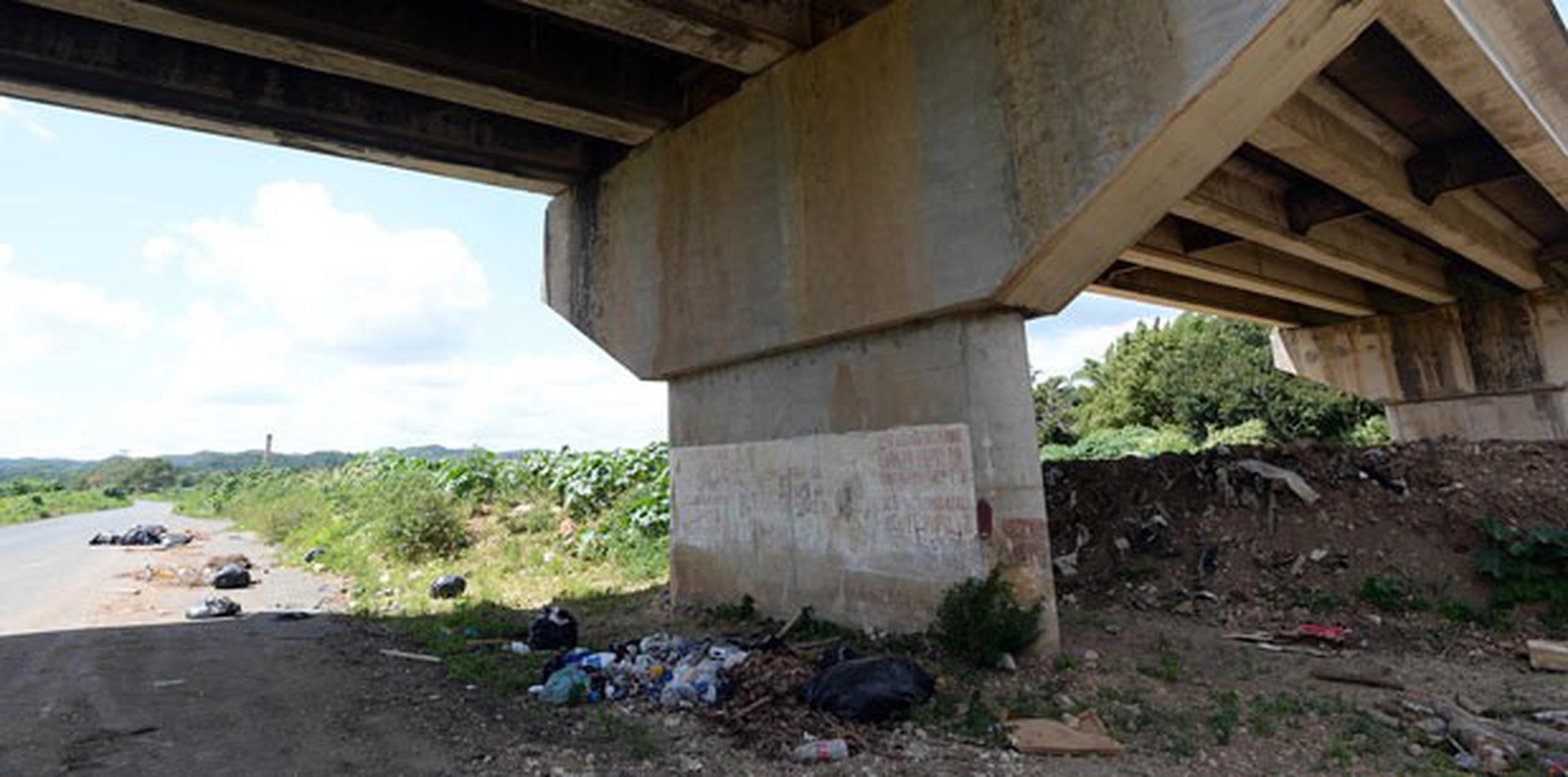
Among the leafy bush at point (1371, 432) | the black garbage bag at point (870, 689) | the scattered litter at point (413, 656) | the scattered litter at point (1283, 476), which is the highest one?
the leafy bush at point (1371, 432)

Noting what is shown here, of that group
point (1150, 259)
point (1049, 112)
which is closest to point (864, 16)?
point (1049, 112)

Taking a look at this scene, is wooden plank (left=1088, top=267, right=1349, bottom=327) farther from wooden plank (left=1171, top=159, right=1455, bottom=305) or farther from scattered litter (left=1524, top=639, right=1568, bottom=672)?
scattered litter (left=1524, top=639, right=1568, bottom=672)

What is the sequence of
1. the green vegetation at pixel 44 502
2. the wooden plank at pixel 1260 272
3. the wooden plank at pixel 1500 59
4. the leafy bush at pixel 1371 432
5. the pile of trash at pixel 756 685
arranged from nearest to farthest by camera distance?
the pile of trash at pixel 756 685
the wooden plank at pixel 1500 59
the wooden plank at pixel 1260 272
the leafy bush at pixel 1371 432
the green vegetation at pixel 44 502

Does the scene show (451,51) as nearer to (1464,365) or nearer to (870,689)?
(870,689)

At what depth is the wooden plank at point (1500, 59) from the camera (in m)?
6.31

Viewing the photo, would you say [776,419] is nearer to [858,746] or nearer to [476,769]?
[858,746]

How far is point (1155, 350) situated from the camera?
37.9 metres

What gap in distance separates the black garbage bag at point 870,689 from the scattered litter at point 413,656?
159 inches

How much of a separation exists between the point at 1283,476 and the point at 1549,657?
3.51m

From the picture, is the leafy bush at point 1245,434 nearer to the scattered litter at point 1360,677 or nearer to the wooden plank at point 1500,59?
the wooden plank at point 1500,59

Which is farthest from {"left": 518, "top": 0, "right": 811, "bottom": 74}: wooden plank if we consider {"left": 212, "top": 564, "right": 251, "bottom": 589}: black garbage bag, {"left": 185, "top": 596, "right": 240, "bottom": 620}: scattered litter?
{"left": 212, "top": 564, "right": 251, "bottom": 589}: black garbage bag

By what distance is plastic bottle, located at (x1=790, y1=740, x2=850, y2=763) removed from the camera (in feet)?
14.5

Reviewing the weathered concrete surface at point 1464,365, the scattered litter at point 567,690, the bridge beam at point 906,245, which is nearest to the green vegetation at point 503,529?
the bridge beam at point 906,245

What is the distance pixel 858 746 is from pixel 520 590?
8.17 meters
